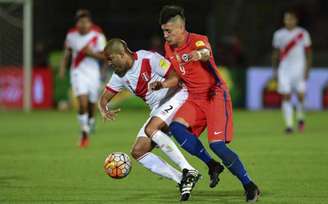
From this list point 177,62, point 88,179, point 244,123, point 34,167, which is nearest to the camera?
point 177,62

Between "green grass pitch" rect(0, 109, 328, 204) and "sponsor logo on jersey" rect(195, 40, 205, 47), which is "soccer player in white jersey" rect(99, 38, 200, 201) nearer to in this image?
"green grass pitch" rect(0, 109, 328, 204)

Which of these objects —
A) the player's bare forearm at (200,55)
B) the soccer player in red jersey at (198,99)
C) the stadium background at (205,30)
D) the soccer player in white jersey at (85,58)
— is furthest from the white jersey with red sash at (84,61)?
the stadium background at (205,30)

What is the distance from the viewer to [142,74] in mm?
9766

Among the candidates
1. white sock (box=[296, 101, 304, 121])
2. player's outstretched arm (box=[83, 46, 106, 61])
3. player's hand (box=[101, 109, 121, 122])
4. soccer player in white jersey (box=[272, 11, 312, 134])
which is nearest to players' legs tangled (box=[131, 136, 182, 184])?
player's hand (box=[101, 109, 121, 122])

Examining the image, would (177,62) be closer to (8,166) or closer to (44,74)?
(8,166)

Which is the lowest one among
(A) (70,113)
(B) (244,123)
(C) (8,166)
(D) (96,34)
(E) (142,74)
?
(A) (70,113)

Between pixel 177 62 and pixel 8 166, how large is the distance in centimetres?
443

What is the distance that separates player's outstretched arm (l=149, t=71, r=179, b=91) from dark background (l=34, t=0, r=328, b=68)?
63.6 ft

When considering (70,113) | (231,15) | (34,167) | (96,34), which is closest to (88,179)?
(34,167)

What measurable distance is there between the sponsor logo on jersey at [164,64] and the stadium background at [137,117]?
4.70ft

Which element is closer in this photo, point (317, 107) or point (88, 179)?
point (88, 179)

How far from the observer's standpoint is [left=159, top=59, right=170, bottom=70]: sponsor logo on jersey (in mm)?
9570

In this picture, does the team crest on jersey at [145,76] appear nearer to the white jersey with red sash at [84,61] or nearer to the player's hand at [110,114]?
the player's hand at [110,114]

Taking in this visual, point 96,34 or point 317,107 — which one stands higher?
point 96,34
